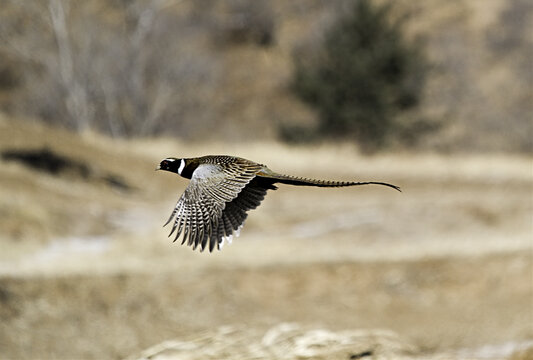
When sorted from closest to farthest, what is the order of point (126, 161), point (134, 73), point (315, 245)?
point (315, 245)
point (126, 161)
point (134, 73)

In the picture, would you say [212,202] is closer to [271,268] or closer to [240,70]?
[271,268]

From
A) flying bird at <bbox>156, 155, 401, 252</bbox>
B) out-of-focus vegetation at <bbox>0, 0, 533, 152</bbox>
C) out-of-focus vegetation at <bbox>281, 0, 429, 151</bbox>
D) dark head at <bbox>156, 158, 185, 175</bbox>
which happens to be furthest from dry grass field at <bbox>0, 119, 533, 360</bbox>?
out-of-focus vegetation at <bbox>0, 0, 533, 152</bbox>

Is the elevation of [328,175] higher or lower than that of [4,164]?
higher

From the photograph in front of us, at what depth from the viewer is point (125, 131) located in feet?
143

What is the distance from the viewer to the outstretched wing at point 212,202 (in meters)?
3.54

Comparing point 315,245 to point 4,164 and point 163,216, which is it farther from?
point 4,164

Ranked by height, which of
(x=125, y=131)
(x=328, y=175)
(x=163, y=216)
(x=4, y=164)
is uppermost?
(x=125, y=131)

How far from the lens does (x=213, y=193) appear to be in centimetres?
362

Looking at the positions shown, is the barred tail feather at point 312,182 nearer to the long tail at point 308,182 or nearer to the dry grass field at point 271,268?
the long tail at point 308,182

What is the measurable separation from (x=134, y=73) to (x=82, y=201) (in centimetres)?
2179

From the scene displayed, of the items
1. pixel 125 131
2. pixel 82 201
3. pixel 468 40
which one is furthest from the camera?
pixel 468 40

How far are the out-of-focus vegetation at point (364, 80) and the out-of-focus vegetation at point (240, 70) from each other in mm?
117

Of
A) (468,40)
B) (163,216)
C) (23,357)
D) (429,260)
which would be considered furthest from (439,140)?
(23,357)

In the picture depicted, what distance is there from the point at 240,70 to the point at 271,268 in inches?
1869
